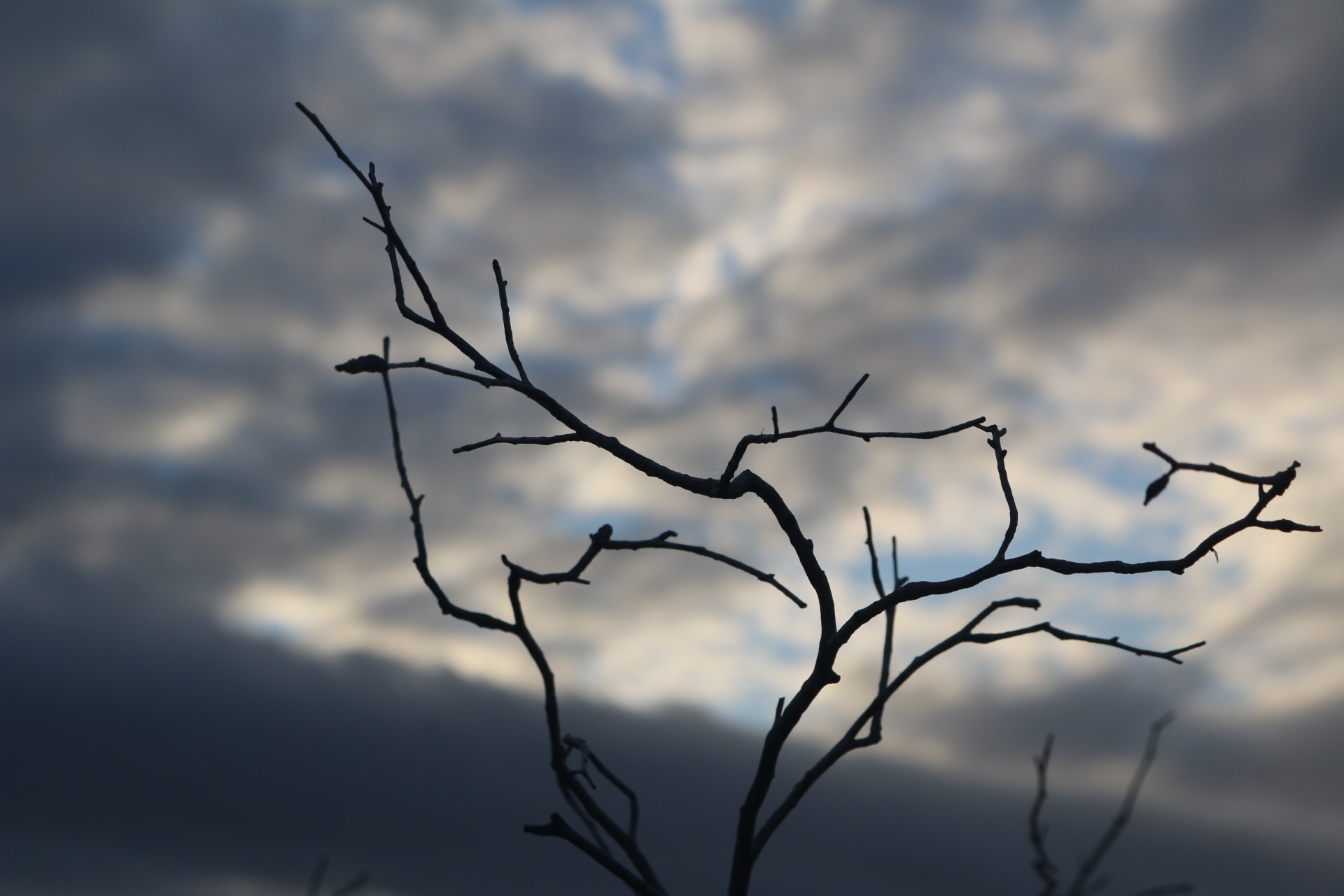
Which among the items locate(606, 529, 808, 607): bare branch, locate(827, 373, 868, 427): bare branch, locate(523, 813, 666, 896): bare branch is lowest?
locate(523, 813, 666, 896): bare branch

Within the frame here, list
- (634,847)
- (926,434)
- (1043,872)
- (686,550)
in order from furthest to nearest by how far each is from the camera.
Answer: (1043,872)
(926,434)
(634,847)
(686,550)

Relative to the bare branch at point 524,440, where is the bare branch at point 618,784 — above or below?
below

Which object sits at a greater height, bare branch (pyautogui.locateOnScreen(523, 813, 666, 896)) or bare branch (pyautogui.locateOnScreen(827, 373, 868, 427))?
bare branch (pyautogui.locateOnScreen(827, 373, 868, 427))

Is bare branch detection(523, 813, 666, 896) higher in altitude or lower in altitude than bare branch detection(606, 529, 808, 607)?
lower

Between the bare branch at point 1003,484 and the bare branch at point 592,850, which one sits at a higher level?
the bare branch at point 1003,484

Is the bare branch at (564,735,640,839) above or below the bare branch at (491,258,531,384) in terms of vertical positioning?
below

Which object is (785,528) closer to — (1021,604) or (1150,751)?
(1021,604)

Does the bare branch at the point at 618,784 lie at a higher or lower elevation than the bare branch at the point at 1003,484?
lower

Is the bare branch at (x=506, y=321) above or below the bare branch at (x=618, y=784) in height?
above

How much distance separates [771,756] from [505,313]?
8.23ft

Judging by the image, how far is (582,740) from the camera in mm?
4820

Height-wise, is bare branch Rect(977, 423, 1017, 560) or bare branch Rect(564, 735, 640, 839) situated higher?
bare branch Rect(977, 423, 1017, 560)

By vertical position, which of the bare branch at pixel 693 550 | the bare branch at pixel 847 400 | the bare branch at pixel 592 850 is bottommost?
the bare branch at pixel 592 850

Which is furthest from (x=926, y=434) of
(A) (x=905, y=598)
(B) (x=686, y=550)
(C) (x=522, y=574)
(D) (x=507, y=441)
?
(C) (x=522, y=574)
